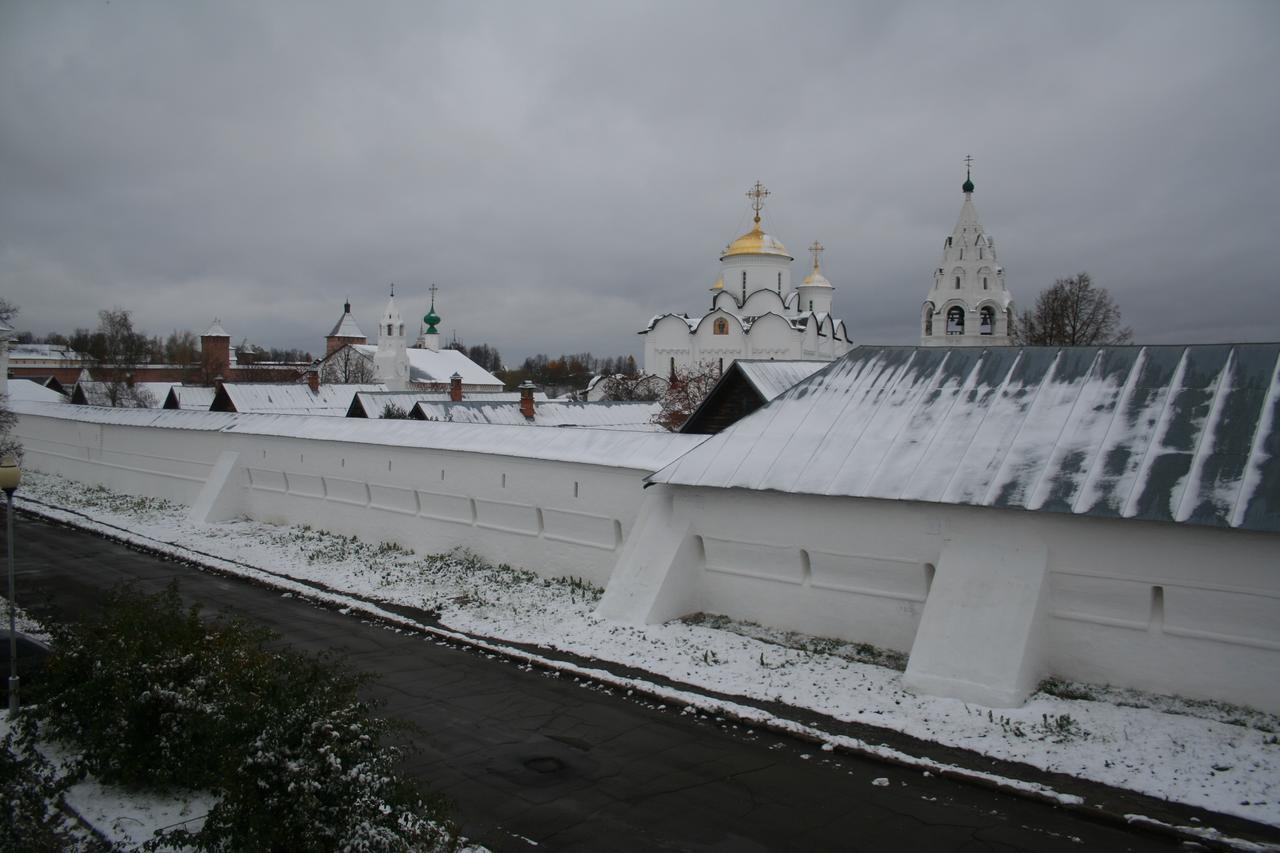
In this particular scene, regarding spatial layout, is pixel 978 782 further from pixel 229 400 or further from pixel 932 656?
pixel 229 400

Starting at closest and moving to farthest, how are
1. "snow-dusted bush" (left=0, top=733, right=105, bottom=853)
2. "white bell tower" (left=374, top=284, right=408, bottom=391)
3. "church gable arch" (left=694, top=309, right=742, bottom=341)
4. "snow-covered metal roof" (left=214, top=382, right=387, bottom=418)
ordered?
1. "snow-dusted bush" (left=0, top=733, right=105, bottom=853)
2. "snow-covered metal roof" (left=214, top=382, right=387, bottom=418)
3. "church gable arch" (left=694, top=309, right=742, bottom=341)
4. "white bell tower" (left=374, top=284, right=408, bottom=391)

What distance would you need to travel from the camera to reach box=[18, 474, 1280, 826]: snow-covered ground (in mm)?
6094

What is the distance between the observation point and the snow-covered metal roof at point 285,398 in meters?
32.7

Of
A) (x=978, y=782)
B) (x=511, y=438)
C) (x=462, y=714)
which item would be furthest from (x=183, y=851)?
(x=511, y=438)

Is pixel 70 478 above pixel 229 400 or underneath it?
underneath

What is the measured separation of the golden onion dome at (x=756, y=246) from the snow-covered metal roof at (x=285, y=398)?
63.2ft

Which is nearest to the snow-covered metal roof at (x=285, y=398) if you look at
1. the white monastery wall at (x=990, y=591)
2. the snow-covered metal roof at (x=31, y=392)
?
the snow-covered metal roof at (x=31, y=392)

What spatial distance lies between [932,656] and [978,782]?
1.57 meters

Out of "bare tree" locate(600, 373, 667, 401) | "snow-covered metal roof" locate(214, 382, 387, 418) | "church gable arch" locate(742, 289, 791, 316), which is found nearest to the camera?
"snow-covered metal roof" locate(214, 382, 387, 418)

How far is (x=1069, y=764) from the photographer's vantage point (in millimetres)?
6246

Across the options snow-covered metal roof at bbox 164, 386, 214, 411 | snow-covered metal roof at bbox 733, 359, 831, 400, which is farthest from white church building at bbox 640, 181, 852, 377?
snow-covered metal roof at bbox 733, 359, 831, 400

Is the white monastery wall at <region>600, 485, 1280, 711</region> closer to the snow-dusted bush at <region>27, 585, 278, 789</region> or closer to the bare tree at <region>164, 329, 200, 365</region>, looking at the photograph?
the snow-dusted bush at <region>27, 585, 278, 789</region>

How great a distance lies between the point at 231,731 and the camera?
4766mm

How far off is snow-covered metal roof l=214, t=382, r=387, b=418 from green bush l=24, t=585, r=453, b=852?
24.6 m
